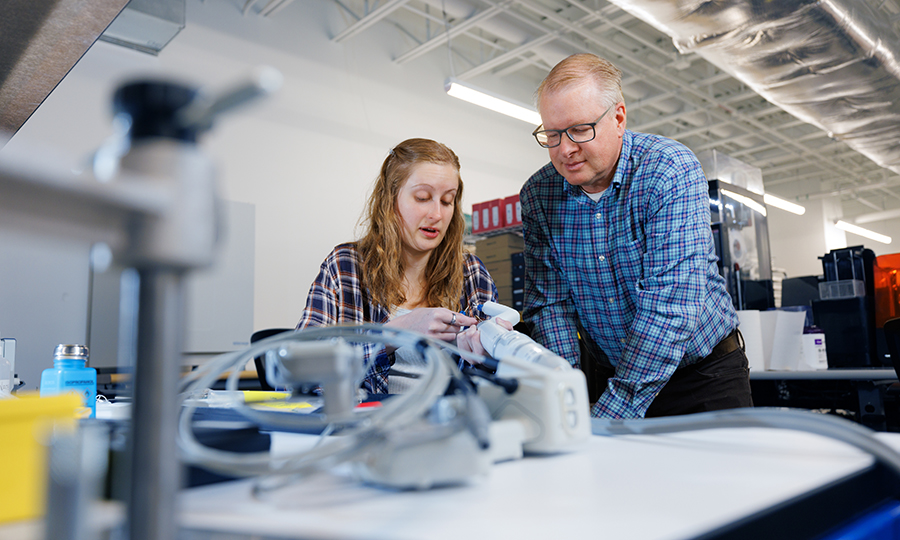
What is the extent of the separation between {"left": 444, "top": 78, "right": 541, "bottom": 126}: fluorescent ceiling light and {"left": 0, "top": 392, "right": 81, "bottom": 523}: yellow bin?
13.0ft

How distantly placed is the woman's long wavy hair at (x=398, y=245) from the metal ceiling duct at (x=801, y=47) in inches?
89.6

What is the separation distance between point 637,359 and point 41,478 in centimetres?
116

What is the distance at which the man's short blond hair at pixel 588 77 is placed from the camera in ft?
4.88

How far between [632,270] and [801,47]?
3.04 m

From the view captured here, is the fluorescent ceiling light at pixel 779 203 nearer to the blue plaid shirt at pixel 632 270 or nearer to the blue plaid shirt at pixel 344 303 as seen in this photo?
the blue plaid shirt at pixel 632 270

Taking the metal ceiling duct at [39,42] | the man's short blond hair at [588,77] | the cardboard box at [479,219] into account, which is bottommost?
the metal ceiling duct at [39,42]

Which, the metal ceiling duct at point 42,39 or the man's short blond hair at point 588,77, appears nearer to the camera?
the metal ceiling duct at point 42,39

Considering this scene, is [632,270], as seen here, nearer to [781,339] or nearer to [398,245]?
[398,245]

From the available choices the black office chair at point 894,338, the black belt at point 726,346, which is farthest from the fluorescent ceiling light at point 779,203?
the black belt at point 726,346

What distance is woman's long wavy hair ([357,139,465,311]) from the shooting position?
151 centimetres

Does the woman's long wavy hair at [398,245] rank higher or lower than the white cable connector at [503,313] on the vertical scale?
higher

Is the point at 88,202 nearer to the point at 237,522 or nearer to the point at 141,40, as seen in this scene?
the point at 237,522

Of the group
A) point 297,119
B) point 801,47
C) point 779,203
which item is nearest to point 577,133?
point 801,47

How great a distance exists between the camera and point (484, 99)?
14.4ft
